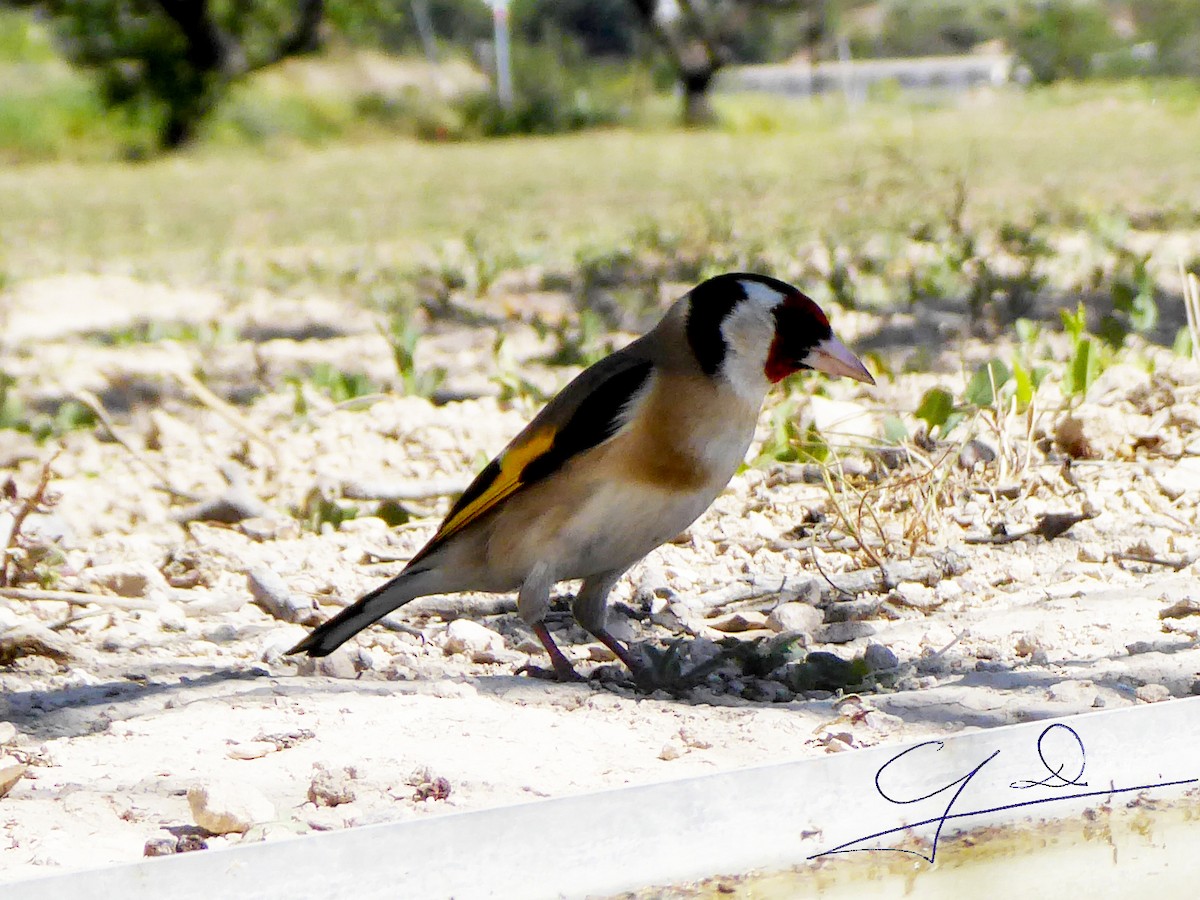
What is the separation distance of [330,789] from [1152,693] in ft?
3.90

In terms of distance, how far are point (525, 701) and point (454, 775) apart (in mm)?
397

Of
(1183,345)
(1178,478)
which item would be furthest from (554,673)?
(1183,345)

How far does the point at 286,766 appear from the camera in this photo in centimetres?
236

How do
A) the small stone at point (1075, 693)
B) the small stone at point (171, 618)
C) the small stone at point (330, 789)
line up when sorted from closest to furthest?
the small stone at point (330, 789), the small stone at point (1075, 693), the small stone at point (171, 618)

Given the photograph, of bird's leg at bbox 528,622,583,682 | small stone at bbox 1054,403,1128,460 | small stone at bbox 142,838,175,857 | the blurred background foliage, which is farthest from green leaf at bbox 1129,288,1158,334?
the blurred background foliage

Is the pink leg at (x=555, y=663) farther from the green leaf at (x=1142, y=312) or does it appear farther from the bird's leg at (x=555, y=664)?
the green leaf at (x=1142, y=312)

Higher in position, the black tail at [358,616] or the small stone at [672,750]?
the black tail at [358,616]

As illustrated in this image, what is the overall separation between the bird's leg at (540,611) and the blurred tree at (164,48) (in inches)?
1032

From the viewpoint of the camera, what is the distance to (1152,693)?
250 cm

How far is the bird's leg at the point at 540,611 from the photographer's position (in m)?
2.87

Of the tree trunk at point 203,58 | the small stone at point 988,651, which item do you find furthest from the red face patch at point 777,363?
the tree trunk at point 203,58

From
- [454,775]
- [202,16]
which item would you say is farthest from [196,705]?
[202,16]

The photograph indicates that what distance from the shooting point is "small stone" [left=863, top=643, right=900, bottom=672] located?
109 inches

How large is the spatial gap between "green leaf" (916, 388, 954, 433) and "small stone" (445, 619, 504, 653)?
120 cm
